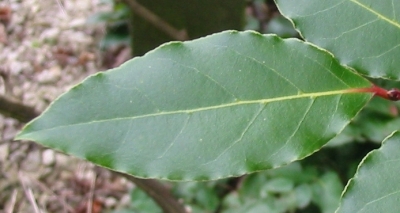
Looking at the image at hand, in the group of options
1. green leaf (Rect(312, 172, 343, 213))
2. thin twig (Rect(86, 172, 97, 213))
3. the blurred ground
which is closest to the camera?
green leaf (Rect(312, 172, 343, 213))

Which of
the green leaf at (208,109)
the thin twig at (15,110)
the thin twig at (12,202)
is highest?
the green leaf at (208,109)

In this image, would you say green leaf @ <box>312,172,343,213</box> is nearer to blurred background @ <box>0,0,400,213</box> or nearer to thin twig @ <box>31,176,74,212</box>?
blurred background @ <box>0,0,400,213</box>

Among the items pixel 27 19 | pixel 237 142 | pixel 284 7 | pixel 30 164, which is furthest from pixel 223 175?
pixel 27 19

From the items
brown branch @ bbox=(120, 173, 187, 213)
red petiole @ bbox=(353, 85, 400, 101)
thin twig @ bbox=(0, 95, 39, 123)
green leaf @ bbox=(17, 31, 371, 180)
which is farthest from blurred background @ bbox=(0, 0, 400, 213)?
red petiole @ bbox=(353, 85, 400, 101)

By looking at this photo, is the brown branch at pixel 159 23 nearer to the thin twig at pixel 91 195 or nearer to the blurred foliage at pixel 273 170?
the blurred foliage at pixel 273 170

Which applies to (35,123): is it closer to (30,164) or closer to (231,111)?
(231,111)

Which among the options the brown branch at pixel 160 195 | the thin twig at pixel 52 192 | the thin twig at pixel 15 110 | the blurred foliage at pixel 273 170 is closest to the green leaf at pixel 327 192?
the blurred foliage at pixel 273 170

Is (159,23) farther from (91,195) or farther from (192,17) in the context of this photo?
(91,195)
